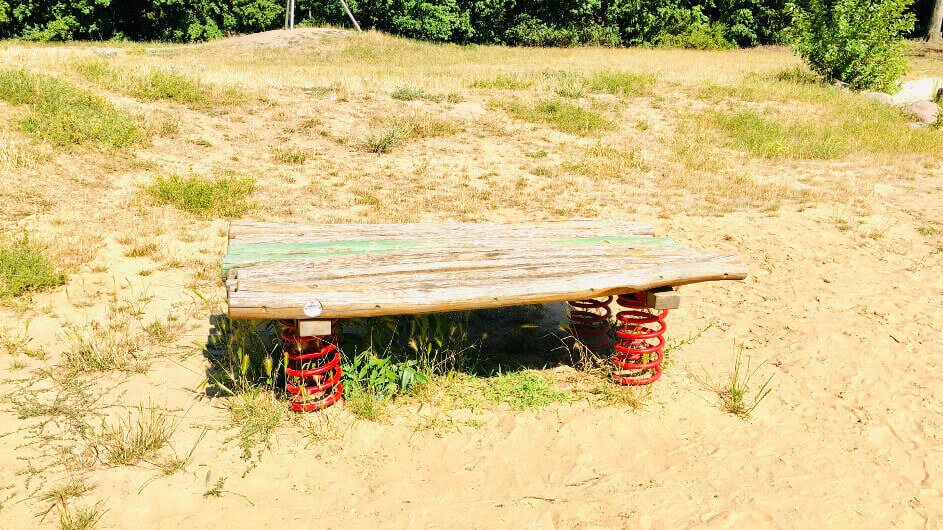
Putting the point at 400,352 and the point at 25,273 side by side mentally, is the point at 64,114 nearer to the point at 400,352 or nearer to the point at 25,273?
the point at 25,273

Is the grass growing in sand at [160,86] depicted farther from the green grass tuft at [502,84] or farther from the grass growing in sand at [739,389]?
the grass growing in sand at [739,389]

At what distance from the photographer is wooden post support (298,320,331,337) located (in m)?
3.97

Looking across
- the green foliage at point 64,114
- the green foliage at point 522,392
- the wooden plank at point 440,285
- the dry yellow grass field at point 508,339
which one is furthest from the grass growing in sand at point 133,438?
the green foliage at point 64,114

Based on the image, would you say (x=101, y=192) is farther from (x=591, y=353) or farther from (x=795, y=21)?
(x=795, y=21)

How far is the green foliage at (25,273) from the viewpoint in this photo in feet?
18.9

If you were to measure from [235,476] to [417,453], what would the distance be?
3.42 feet

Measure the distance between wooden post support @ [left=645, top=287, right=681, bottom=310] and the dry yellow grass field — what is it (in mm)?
711

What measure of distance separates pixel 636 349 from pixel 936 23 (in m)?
31.2

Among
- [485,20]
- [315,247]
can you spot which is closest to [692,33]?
[485,20]

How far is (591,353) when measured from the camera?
522cm

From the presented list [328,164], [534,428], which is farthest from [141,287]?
[328,164]

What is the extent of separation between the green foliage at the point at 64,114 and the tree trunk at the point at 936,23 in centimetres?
3051

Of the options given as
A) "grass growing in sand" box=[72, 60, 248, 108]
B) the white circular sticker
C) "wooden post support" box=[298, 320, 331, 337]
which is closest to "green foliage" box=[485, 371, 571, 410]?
"wooden post support" box=[298, 320, 331, 337]

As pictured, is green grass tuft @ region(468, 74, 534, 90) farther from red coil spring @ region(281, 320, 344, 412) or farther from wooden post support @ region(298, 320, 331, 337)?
wooden post support @ region(298, 320, 331, 337)
